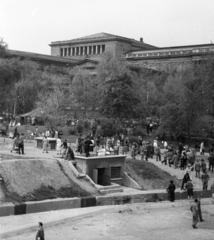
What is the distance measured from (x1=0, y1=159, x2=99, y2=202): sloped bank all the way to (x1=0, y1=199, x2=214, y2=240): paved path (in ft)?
5.35

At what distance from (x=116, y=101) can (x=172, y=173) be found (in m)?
21.2

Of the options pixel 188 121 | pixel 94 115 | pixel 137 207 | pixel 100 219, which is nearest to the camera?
pixel 100 219

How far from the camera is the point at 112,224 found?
21.0 meters

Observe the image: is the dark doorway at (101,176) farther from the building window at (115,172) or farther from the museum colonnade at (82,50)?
the museum colonnade at (82,50)

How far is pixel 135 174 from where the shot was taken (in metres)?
30.9

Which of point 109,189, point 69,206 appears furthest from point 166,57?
point 69,206

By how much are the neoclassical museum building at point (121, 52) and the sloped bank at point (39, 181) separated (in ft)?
240

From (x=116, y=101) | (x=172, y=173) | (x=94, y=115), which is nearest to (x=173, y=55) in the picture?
(x=94, y=115)

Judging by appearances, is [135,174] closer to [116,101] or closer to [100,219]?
Answer: [100,219]

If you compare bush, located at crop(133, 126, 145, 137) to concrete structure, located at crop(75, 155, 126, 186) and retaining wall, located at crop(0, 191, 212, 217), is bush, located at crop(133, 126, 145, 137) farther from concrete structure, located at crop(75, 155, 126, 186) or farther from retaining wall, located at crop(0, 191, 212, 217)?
retaining wall, located at crop(0, 191, 212, 217)

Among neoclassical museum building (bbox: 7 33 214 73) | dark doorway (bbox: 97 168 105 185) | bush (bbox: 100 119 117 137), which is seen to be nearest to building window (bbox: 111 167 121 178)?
dark doorway (bbox: 97 168 105 185)

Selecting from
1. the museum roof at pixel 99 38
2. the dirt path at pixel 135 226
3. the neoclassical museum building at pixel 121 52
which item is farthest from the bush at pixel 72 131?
the museum roof at pixel 99 38

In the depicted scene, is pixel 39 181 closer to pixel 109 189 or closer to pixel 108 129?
pixel 109 189

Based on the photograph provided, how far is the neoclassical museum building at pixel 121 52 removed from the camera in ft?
365
